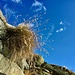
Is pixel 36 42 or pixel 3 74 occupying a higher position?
pixel 36 42

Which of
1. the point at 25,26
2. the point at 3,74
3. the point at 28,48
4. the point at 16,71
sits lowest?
the point at 3,74

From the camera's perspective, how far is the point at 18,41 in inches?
255

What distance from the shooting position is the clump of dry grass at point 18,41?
21.1ft

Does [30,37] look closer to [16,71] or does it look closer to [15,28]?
[15,28]

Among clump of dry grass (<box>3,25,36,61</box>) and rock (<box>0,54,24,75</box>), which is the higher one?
clump of dry grass (<box>3,25,36,61</box>)

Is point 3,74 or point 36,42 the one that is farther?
point 36,42

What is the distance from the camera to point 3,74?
632 centimetres

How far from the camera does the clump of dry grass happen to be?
6.43 meters

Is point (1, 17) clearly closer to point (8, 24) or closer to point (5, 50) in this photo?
point (8, 24)

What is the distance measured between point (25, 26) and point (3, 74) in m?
1.33

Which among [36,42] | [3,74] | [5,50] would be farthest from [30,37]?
[3,74]

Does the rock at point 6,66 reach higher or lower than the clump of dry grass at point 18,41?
lower

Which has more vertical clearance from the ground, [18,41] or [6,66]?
[18,41]

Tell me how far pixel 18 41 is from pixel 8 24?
0.60m
